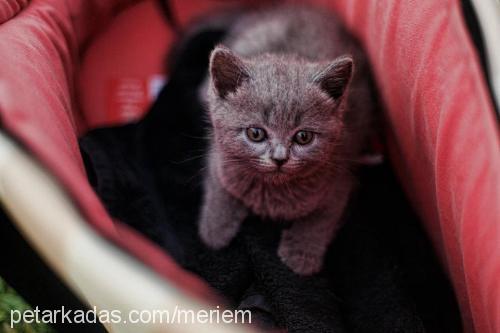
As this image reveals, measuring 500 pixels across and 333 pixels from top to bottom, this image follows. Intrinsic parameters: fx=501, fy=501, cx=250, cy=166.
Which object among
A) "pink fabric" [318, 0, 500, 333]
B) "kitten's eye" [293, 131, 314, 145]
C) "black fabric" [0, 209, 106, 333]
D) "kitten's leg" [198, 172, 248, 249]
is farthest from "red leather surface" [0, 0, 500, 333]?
"kitten's leg" [198, 172, 248, 249]

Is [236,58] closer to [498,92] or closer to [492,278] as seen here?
[498,92]

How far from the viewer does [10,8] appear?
4.47 ft

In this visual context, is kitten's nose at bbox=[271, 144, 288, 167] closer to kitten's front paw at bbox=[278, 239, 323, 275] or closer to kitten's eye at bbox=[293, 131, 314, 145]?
kitten's eye at bbox=[293, 131, 314, 145]

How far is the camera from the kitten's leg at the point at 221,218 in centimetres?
142

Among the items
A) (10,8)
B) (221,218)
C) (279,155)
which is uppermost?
(10,8)

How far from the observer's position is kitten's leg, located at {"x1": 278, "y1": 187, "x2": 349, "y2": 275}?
53.9 inches

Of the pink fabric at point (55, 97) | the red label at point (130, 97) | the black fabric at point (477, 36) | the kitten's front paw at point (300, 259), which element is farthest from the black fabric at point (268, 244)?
the black fabric at point (477, 36)

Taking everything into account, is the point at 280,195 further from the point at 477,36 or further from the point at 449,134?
the point at 477,36

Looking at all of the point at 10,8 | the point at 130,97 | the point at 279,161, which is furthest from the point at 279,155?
the point at 130,97

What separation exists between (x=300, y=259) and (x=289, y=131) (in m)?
0.38

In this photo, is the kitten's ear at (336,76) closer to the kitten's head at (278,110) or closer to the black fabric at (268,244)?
the kitten's head at (278,110)

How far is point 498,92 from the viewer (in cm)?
100

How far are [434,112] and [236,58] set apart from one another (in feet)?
1.59

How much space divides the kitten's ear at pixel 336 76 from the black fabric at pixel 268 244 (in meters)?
0.45
